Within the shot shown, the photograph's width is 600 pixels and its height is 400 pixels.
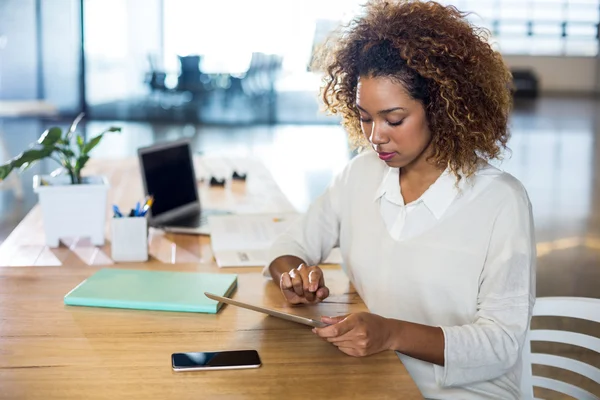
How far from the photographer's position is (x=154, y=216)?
8.00 ft

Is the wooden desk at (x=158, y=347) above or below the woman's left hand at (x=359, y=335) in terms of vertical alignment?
below

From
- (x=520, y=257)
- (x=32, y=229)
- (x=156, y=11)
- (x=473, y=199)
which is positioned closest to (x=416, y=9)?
(x=473, y=199)

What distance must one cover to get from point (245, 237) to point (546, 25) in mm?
15120

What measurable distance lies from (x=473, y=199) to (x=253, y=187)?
156 cm

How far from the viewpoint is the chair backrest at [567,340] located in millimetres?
1746

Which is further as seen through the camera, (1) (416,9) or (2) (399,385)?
(1) (416,9)

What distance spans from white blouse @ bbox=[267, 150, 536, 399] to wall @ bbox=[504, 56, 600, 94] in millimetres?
15399

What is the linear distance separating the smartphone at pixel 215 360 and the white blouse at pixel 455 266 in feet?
1.18

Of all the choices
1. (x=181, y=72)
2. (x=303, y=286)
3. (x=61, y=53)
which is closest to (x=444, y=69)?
(x=303, y=286)

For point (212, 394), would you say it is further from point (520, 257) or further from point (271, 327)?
point (520, 257)

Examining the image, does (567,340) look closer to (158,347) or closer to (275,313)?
(275,313)

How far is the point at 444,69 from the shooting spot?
1.61 meters

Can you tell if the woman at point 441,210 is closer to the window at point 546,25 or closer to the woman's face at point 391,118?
the woman's face at point 391,118

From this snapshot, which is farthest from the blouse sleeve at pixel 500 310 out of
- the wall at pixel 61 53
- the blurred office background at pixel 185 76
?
the wall at pixel 61 53
